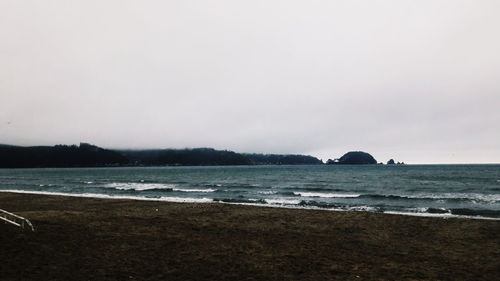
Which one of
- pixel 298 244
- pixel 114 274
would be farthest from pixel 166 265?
pixel 298 244

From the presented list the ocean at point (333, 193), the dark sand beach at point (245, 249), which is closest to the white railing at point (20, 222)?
the dark sand beach at point (245, 249)

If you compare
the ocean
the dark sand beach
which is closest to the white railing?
the dark sand beach

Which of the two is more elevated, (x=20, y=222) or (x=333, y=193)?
(x=20, y=222)

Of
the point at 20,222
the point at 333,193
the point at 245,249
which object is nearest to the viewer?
the point at 245,249

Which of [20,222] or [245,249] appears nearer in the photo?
[245,249]

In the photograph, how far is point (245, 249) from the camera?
13938 millimetres

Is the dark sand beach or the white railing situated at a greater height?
the white railing

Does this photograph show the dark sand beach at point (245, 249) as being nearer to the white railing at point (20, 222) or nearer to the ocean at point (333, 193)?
the white railing at point (20, 222)

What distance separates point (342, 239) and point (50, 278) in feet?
38.7

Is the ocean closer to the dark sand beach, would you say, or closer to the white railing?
the dark sand beach

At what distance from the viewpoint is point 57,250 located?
12.3 m

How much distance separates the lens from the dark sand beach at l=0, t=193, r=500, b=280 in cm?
1077

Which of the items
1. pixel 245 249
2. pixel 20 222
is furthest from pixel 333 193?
pixel 20 222

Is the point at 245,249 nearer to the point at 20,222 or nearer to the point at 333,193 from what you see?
the point at 20,222
